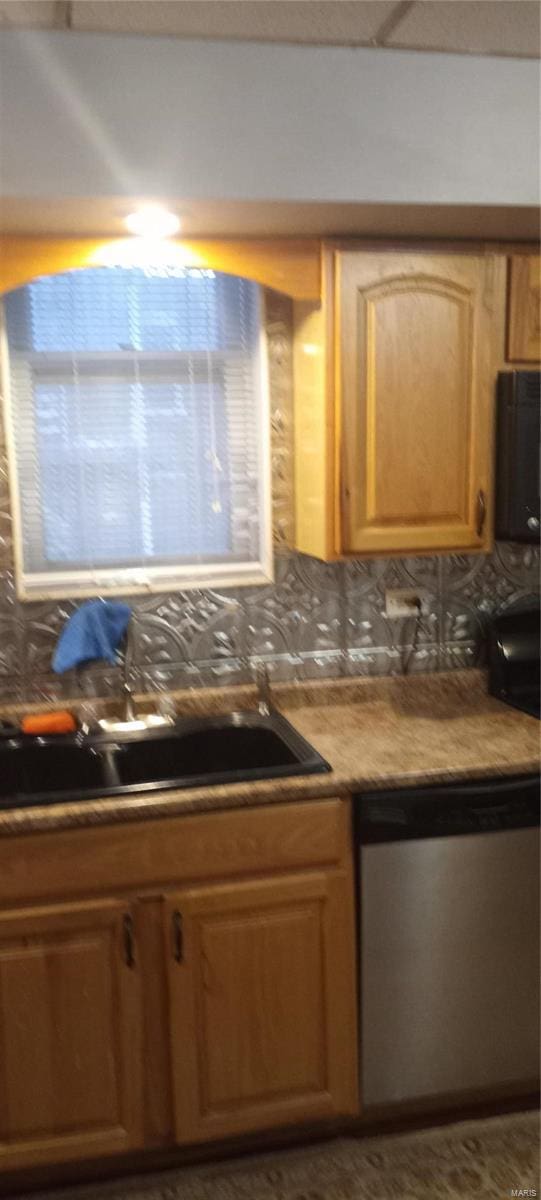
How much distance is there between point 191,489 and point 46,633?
52 centimetres

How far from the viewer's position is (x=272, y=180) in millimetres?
1864

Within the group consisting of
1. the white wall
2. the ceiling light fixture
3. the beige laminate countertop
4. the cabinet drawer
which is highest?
the white wall

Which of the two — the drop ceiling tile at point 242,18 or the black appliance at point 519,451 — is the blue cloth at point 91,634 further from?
the drop ceiling tile at point 242,18

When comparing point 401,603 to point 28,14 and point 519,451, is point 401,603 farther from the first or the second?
point 28,14

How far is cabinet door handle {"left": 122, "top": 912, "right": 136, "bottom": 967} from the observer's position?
6.12 ft

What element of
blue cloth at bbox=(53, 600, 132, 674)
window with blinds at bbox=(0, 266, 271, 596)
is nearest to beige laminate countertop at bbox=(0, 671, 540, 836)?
blue cloth at bbox=(53, 600, 132, 674)

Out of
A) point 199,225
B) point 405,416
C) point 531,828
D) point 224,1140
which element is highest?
point 199,225

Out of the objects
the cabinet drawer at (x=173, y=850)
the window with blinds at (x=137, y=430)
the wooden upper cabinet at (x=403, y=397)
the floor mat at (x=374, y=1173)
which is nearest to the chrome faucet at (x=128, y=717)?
the window with blinds at (x=137, y=430)

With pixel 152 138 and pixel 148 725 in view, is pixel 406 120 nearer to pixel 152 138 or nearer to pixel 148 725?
pixel 152 138

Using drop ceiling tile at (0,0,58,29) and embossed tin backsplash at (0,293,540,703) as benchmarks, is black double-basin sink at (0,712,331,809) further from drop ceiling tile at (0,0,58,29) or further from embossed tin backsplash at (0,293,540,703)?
drop ceiling tile at (0,0,58,29)

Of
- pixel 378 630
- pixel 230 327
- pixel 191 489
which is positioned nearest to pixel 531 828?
pixel 378 630

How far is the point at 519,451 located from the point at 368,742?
0.76 metres

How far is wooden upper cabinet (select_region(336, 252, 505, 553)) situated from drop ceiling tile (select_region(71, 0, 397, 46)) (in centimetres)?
45

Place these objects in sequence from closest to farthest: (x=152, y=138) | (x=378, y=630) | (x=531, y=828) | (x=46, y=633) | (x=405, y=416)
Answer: (x=152, y=138), (x=531, y=828), (x=405, y=416), (x=46, y=633), (x=378, y=630)
